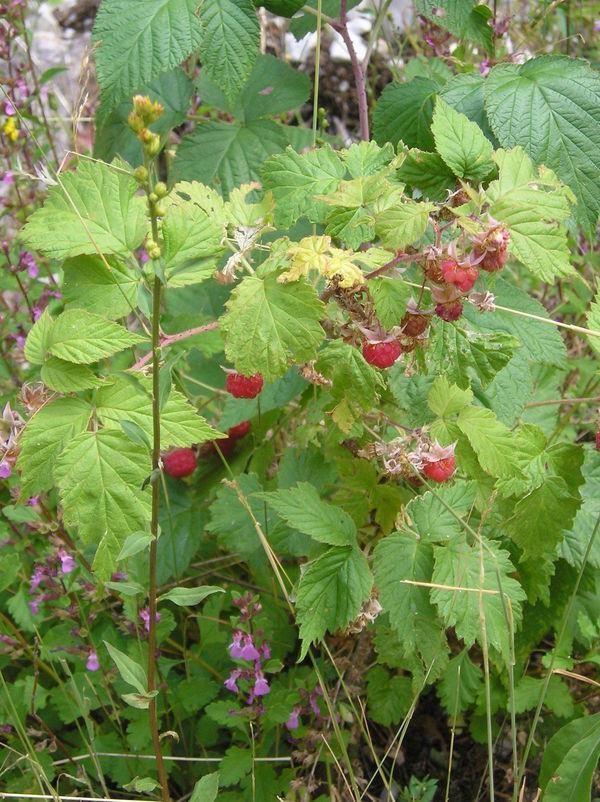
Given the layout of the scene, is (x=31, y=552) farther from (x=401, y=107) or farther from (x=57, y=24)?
(x=57, y=24)

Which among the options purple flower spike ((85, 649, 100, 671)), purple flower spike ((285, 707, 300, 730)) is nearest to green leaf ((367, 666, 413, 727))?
purple flower spike ((285, 707, 300, 730))

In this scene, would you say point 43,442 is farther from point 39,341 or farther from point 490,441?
point 490,441

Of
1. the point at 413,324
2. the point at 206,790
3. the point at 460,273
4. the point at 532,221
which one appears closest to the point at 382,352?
the point at 413,324

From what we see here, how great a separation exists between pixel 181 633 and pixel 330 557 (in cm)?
76

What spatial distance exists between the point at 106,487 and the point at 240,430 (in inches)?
30.8

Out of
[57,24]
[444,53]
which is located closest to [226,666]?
[444,53]

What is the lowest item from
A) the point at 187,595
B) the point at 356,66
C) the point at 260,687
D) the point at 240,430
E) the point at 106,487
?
the point at 260,687

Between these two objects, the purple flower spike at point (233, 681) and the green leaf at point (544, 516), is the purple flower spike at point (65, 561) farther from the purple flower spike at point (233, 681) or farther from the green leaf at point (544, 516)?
the green leaf at point (544, 516)

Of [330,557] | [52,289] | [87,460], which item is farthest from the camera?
[52,289]

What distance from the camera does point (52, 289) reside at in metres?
2.09

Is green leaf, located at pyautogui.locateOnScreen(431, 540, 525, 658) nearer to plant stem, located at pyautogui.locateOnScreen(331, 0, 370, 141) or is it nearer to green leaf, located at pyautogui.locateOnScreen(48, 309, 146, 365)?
green leaf, located at pyautogui.locateOnScreen(48, 309, 146, 365)

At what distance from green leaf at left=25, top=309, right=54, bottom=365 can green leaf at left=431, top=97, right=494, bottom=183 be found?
63cm

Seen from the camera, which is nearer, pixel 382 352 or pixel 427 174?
pixel 382 352

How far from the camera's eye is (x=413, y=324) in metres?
1.14
